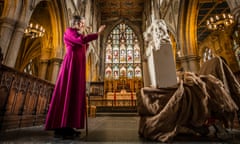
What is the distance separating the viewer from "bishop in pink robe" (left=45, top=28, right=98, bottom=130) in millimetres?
1628

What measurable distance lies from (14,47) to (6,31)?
48 cm

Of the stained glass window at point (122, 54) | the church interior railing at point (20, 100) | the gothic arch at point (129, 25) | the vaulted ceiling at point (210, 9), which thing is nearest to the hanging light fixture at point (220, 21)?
the vaulted ceiling at point (210, 9)

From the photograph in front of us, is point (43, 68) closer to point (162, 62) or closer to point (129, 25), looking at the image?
point (162, 62)

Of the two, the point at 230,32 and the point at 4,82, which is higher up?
the point at 230,32

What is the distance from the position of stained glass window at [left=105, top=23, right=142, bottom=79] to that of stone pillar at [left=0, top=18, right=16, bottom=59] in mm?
12404

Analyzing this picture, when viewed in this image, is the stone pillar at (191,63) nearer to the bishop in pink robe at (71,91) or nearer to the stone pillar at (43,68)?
the bishop in pink robe at (71,91)

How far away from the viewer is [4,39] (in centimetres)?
388

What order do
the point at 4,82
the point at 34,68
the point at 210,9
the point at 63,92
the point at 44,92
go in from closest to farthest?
the point at 63,92 < the point at 4,82 < the point at 44,92 < the point at 210,9 < the point at 34,68

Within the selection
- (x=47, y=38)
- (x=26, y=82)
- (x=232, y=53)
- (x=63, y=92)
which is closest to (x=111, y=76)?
(x=47, y=38)

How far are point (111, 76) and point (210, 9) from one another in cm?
1126

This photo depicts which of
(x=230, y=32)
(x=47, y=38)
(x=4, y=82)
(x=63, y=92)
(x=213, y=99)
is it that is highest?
(x=230, y=32)

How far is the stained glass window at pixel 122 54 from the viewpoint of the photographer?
16.5 metres

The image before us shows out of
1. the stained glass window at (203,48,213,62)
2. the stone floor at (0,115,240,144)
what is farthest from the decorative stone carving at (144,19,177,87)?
the stained glass window at (203,48,213,62)

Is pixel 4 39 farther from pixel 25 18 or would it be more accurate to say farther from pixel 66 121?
pixel 66 121
